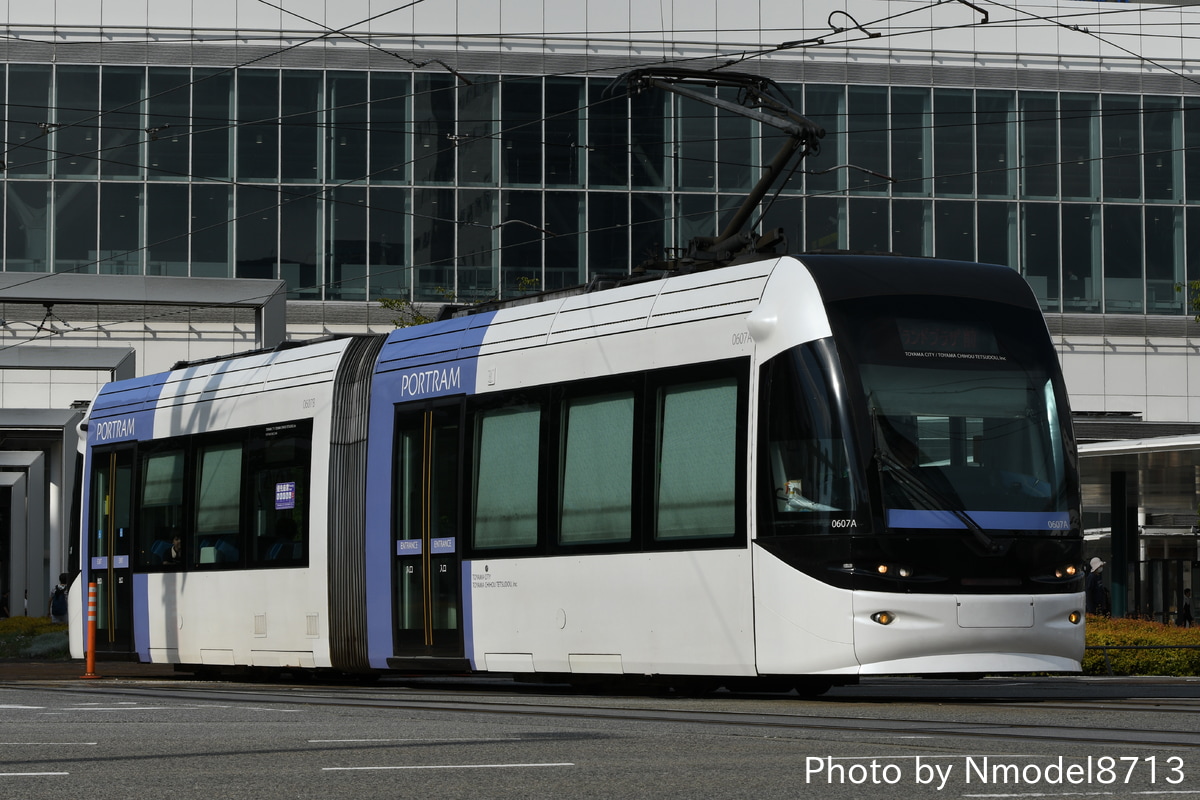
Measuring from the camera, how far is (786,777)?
7.17 m

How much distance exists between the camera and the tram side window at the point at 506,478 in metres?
15.3

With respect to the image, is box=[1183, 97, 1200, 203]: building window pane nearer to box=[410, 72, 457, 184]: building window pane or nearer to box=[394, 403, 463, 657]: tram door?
box=[410, 72, 457, 184]: building window pane

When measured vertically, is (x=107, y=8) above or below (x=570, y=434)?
above

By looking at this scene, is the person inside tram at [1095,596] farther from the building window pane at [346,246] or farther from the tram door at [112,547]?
the building window pane at [346,246]

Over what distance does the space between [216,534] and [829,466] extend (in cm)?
863

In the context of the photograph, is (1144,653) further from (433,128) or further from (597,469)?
(433,128)

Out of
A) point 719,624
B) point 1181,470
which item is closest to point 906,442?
point 719,624

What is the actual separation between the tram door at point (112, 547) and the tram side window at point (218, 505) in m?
1.62

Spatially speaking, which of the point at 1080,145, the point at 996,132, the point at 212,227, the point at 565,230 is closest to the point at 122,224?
the point at 212,227

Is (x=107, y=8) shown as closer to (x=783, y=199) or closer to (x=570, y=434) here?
(x=783, y=199)

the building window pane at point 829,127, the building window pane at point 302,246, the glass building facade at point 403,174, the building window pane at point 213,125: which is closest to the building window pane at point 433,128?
the glass building facade at point 403,174

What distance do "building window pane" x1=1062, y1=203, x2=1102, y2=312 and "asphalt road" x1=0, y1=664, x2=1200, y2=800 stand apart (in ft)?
124

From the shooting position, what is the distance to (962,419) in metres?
13.1

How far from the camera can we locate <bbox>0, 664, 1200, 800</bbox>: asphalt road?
685 centimetres
